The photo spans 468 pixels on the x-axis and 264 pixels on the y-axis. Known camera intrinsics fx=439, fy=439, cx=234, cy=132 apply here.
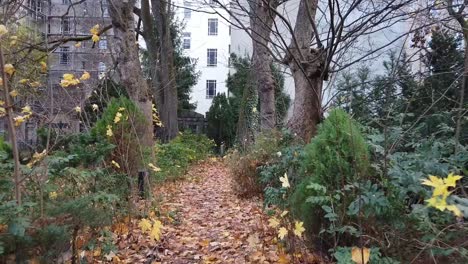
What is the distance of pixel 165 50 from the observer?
1711 centimetres

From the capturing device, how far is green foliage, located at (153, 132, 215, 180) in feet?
32.9

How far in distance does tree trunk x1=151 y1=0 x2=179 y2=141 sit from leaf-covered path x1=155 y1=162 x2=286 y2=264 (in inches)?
347

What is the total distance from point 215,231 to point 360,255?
335 centimetres

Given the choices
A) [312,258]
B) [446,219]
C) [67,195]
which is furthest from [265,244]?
[446,219]

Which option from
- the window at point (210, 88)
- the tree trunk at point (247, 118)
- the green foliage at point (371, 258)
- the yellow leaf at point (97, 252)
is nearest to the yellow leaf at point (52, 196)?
the yellow leaf at point (97, 252)

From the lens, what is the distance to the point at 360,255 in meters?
2.43

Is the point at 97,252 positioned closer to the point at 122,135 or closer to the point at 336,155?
the point at 336,155

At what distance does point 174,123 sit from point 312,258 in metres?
14.9

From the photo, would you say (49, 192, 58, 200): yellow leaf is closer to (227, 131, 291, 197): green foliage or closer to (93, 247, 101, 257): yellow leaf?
(93, 247, 101, 257): yellow leaf

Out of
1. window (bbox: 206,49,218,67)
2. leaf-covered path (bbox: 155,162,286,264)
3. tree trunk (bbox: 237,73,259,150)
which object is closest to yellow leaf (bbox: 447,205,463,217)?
leaf-covered path (bbox: 155,162,286,264)

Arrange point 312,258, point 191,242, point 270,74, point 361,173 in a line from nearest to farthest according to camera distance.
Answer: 1. point 361,173
2. point 312,258
3. point 191,242
4. point 270,74

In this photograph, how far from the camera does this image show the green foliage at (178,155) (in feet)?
32.9

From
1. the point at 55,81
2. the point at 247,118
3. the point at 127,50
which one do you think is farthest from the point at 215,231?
the point at 247,118

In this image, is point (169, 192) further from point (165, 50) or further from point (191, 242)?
point (165, 50)
